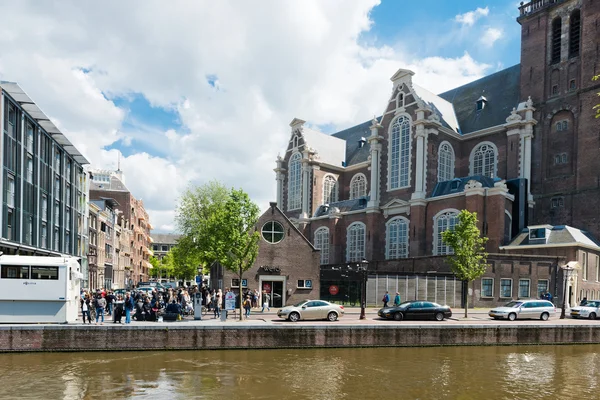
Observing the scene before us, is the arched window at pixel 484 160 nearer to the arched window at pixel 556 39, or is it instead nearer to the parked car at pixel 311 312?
the arched window at pixel 556 39

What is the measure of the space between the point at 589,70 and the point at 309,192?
34796 mm

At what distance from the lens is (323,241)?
60.6 m

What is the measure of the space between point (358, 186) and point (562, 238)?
29812 millimetres

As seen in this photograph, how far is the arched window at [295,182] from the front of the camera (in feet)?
225

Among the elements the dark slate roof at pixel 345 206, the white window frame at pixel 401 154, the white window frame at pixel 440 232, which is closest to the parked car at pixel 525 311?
the white window frame at pixel 440 232

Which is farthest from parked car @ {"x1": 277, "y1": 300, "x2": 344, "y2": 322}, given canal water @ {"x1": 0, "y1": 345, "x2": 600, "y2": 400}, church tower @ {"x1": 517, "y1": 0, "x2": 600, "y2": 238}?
church tower @ {"x1": 517, "y1": 0, "x2": 600, "y2": 238}

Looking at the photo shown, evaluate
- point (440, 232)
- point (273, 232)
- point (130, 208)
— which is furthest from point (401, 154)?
point (130, 208)

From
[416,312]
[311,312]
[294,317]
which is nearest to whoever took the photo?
[294,317]

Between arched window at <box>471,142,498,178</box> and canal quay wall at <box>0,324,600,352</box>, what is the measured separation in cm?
2830

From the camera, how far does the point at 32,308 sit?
21.7 meters

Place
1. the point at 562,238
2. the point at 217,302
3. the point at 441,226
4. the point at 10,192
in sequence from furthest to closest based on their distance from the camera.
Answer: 1. the point at 441,226
2. the point at 562,238
3. the point at 10,192
4. the point at 217,302

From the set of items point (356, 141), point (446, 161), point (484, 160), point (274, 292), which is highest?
point (356, 141)

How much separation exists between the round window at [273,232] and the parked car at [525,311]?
15.3m

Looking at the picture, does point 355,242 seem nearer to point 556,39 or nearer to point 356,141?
point 356,141
